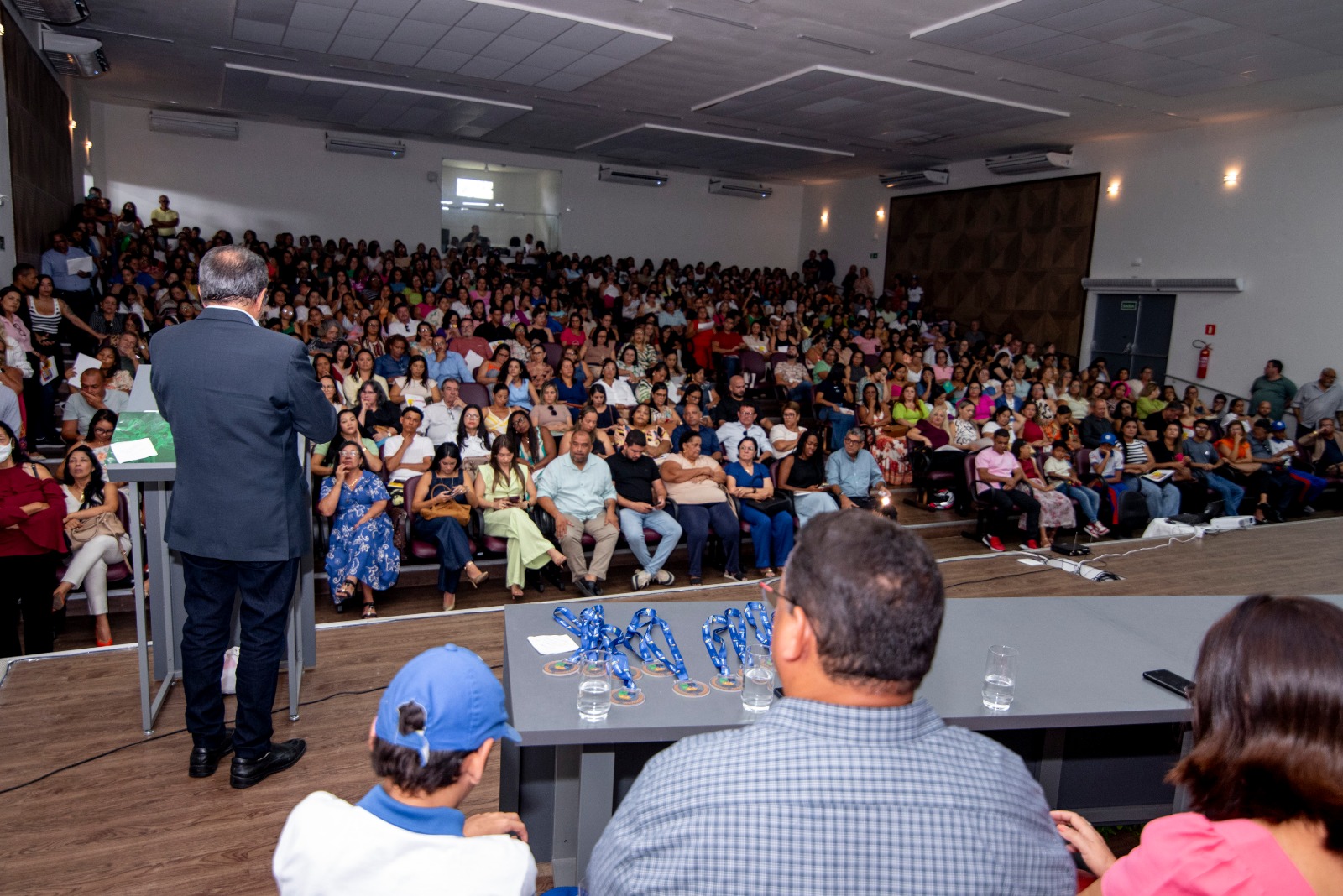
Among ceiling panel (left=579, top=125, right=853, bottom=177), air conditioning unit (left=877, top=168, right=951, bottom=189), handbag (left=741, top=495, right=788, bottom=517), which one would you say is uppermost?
ceiling panel (left=579, top=125, right=853, bottom=177)

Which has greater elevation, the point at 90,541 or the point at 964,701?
the point at 964,701

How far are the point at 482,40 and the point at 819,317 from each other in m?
6.89

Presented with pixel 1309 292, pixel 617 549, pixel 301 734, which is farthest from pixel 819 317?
pixel 301 734

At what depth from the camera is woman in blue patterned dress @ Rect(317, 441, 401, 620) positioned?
15.1 feet

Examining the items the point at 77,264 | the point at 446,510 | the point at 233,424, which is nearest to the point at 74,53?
the point at 77,264

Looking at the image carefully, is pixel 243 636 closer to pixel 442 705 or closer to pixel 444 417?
pixel 442 705

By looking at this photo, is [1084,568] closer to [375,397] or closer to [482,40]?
[375,397]

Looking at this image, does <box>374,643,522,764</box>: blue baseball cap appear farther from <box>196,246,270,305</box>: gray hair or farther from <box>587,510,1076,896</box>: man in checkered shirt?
<box>196,246,270,305</box>: gray hair

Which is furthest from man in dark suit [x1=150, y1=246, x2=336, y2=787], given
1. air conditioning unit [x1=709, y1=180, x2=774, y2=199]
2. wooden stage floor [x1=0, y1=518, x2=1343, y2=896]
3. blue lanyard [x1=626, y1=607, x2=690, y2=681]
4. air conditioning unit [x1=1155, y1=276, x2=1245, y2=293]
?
air conditioning unit [x1=709, y1=180, x2=774, y2=199]

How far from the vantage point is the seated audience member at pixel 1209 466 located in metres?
7.72

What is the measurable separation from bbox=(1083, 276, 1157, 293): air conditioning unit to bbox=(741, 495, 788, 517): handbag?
7548 millimetres

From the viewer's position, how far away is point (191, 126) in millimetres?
11930

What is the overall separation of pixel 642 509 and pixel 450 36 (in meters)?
4.85

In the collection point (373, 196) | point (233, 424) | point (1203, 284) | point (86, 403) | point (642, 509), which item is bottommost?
point (642, 509)
